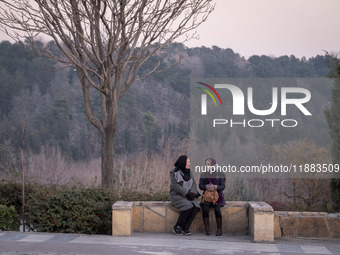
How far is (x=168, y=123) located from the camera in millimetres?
40969

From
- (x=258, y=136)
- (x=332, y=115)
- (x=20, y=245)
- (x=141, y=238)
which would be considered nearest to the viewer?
(x=20, y=245)

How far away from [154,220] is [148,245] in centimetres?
162

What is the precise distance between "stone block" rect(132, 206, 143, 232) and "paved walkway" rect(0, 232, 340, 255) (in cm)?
42

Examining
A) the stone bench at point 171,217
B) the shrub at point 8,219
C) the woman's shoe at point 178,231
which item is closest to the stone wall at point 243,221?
the stone bench at point 171,217

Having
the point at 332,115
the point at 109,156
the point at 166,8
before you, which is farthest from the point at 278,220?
the point at 166,8

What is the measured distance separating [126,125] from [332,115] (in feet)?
102

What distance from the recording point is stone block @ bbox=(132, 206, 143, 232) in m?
10.0

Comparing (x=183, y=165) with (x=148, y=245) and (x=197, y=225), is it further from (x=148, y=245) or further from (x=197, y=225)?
(x=148, y=245)

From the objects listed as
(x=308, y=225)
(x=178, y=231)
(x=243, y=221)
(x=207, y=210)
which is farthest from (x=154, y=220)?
(x=308, y=225)

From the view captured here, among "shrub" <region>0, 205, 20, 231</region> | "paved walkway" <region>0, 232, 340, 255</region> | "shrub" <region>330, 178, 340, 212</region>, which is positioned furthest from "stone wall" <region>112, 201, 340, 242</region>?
"shrub" <region>0, 205, 20, 231</region>

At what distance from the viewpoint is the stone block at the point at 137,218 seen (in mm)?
10000

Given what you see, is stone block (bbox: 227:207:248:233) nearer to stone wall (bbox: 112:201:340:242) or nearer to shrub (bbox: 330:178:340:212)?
stone wall (bbox: 112:201:340:242)

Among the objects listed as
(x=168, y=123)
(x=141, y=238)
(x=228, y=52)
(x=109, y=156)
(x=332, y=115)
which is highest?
(x=228, y=52)

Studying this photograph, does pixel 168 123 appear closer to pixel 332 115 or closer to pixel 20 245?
pixel 332 115
